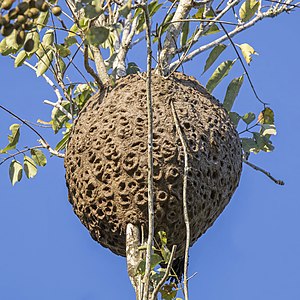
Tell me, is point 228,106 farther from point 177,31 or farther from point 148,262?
point 148,262

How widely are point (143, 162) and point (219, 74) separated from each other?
711mm

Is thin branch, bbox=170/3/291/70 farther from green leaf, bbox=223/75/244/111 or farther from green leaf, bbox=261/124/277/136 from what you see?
green leaf, bbox=261/124/277/136

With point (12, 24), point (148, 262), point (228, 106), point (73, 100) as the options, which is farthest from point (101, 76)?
point (12, 24)

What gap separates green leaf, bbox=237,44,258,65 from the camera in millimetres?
3586

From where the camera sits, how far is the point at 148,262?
2686 mm

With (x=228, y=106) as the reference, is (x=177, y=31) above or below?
above

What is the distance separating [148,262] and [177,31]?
4.12ft

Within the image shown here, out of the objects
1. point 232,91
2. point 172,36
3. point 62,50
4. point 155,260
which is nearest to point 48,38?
point 62,50

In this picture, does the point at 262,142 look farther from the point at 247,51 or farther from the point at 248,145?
the point at 247,51

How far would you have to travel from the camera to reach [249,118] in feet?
12.5

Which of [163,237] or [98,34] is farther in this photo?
[163,237]

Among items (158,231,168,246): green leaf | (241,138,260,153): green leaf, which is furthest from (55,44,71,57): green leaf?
(158,231,168,246): green leaf

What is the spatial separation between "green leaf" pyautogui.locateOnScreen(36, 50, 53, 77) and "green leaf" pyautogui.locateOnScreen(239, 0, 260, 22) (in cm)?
74

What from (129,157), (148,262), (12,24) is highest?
(129,157)
